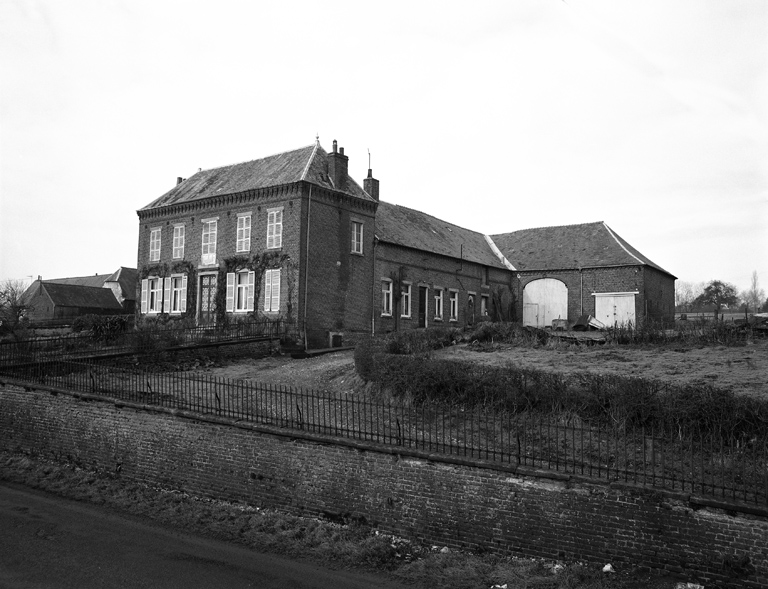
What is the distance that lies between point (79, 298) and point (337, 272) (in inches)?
1901

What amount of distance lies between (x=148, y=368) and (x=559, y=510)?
654 inches

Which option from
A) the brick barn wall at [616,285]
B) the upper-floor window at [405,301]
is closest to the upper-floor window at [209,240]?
the upper-floor window at [405,301]

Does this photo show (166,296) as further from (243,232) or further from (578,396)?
(578,396)

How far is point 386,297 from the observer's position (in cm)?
3412

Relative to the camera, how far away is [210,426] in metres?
12.1

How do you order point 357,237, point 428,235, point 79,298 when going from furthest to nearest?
point 79,298, point 428,235, point 357,237

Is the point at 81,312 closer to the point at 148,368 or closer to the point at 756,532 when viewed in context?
the point at 148,368

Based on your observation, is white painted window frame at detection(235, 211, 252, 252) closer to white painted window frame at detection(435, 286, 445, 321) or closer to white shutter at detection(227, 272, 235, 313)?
white shutter at detection(227, 272, 235, 313)

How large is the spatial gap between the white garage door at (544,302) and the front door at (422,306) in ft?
31.2

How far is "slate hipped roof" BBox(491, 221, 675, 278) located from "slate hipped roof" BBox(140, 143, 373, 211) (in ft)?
53.7

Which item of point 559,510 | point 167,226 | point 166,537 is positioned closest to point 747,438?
point 559,510

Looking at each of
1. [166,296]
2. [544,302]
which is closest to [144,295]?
[166,296]

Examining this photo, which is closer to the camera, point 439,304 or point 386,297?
point 386,297

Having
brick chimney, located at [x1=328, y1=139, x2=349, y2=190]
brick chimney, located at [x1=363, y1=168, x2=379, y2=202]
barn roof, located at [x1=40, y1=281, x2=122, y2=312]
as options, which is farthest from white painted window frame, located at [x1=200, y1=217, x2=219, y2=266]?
barn roof, located at [x1=40, y1=281, x2=122, y2=312]
